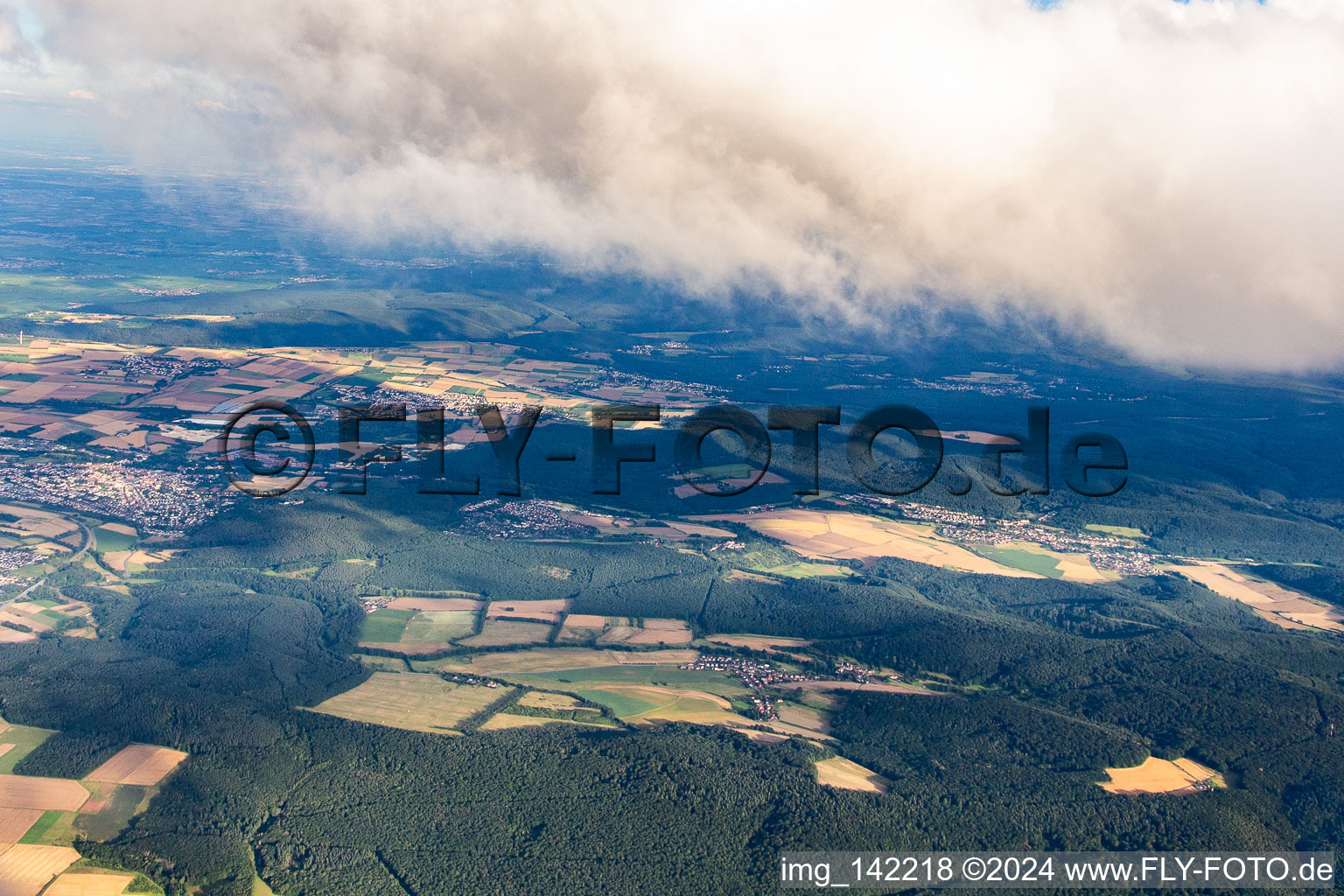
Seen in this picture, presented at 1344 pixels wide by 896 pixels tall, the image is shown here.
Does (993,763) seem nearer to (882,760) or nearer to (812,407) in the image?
(882,760)

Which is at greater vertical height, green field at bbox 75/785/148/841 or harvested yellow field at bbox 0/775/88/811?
harvested yellow field at bbox 0/775/88/811

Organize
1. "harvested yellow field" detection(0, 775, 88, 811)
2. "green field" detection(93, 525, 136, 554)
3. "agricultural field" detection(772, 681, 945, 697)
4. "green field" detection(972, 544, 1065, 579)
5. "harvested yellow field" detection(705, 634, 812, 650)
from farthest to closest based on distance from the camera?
"green field" detection(972, 544, 1065, 579)
"green field" detection(93, 525, 136, 554)
"harvested yellow field" detection(705, 634, 812, 650)
"agricultural field" detection(772, 681, 945, 697)
"harvested yellow field" detection(0, 775, 88, 811)

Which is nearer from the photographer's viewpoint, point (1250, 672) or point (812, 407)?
point (1250, 672)

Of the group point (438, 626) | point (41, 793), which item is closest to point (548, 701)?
point (438, 626)

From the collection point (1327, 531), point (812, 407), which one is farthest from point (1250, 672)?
point (812, 407)

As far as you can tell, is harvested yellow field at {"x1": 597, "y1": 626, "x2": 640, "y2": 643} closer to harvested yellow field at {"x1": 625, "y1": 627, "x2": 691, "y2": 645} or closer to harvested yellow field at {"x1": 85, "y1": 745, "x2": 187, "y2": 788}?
harvested yellow field at {"x1": 625, "y1": 627, "x2": 691, "y2": 645}

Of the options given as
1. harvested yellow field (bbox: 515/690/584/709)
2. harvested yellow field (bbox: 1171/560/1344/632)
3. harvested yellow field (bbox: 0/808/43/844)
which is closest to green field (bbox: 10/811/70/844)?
harvested yellow field (bbox: 0/808/43/844)
